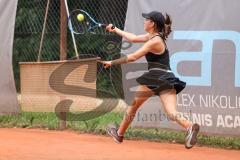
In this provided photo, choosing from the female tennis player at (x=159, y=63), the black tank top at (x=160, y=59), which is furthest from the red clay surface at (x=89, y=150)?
the black tank top at (x=160, y=59)

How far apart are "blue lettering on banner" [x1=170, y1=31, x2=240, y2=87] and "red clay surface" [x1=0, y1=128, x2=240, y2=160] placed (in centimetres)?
98

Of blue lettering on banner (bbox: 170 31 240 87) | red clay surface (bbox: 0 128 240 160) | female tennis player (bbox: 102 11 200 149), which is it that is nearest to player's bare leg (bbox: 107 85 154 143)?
female tennis player (bbox: 102 11 200 149)

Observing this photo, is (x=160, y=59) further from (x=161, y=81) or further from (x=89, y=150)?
(x=89, y=150)

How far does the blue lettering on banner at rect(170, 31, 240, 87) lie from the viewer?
891 centimetres

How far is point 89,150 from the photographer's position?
8.75 metres

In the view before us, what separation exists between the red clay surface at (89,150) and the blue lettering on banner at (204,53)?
984mm

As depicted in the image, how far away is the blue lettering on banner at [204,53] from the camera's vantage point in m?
8.91

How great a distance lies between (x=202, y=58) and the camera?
9.14 meters

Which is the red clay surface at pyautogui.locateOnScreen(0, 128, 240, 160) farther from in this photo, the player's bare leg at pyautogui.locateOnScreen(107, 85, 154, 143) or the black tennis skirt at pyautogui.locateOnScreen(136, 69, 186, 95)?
the black tennis skirt at pyautogui.locateOnScreen(136, 69, 186, 95)

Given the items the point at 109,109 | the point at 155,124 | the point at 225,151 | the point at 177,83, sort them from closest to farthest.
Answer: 1. the point at 177,83
2. the point at 225,151
3. the point at 155,124
4. the point at 109,109

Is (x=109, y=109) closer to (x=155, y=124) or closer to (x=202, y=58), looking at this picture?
(x=155, y=124)

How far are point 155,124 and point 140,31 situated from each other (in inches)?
56.1

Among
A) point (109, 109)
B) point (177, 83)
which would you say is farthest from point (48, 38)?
point (177, 83)

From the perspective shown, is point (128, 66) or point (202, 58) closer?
point (202, 58)
